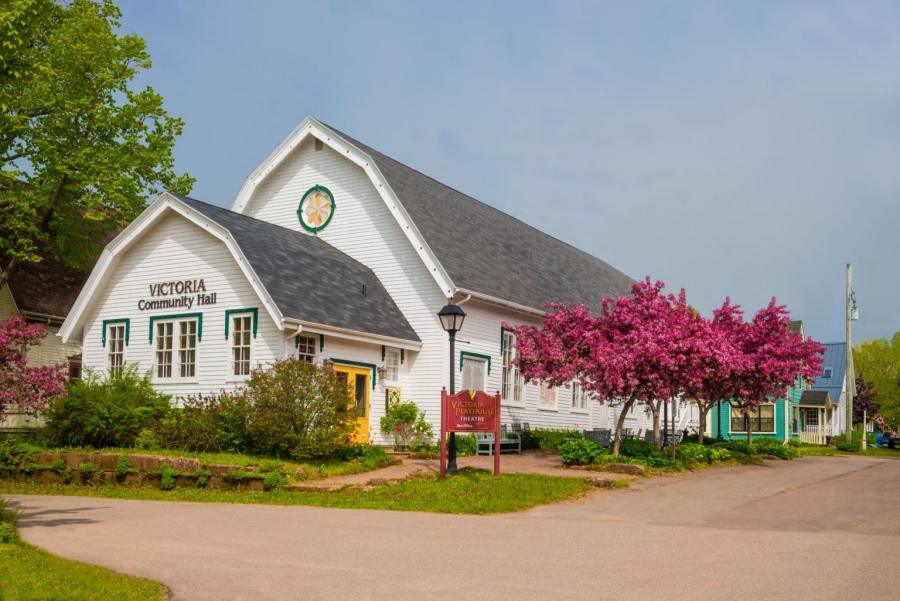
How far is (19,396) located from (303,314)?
6.35m

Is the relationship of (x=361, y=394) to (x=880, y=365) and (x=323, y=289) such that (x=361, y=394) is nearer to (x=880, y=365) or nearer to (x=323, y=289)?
(x=323, y=289)

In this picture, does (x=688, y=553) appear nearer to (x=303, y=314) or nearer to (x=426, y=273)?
(x=303, y=314)

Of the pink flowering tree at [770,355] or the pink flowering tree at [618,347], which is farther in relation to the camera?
the pink flowering tree at [770,355]

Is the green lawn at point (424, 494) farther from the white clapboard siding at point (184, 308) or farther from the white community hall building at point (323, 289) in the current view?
the white community hall building at point (323, 289)

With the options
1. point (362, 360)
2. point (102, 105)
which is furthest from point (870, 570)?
point (102, 105)

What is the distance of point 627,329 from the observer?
22109mm

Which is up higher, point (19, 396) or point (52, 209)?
point (52, 209)

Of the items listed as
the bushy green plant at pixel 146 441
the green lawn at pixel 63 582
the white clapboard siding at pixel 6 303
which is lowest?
the green lawn at pixel 63 582

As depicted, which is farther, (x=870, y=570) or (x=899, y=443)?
(x=899, y=443)

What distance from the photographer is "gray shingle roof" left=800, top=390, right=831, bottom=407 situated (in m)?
57.4

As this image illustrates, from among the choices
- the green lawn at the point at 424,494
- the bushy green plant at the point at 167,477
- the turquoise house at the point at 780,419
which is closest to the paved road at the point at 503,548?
the green lawn at the point at 424,494

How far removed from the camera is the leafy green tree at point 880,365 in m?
78.9

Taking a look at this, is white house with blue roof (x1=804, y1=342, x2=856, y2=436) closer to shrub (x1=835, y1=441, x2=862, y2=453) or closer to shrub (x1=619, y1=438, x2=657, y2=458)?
shrub (x1=835, y1=441, x2=862, y2=453)

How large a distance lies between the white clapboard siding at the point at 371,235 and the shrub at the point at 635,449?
508 centimetres
